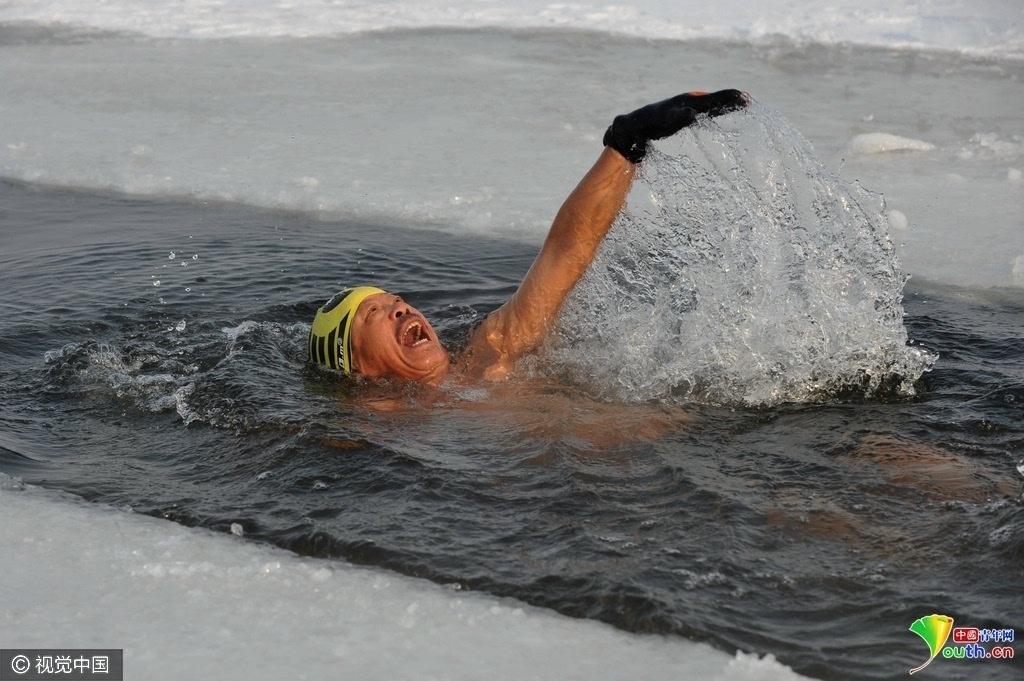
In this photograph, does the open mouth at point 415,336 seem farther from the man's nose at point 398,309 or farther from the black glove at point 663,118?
the black glove at point 663,118

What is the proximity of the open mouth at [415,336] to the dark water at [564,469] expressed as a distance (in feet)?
0.78

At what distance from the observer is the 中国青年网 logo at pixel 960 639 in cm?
261

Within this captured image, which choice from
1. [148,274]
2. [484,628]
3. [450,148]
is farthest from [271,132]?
[484,628]

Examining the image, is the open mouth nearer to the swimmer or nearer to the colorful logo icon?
the swimmer

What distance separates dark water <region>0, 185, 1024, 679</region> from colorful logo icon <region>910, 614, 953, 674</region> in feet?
0.10

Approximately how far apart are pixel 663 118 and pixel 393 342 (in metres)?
1.39

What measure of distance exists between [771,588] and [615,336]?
6.30 ft

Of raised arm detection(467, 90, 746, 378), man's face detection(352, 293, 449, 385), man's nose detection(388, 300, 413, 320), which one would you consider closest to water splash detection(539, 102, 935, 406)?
raised arm detection(467, 90, 746, 378)

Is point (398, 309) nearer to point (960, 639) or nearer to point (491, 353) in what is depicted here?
point (491, 353)

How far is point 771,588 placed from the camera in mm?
2869

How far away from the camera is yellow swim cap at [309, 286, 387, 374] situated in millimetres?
4402

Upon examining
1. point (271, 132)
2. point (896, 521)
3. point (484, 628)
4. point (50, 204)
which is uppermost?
point (271, 132)

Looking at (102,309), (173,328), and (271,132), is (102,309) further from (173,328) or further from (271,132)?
(271,132)

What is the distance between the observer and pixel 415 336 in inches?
174
